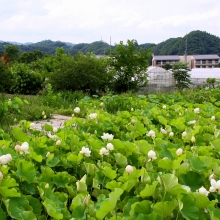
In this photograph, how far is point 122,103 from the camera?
564 cm

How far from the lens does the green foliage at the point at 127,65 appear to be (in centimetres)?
1326

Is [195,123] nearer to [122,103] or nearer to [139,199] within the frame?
[139,199]

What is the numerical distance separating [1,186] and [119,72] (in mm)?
12074

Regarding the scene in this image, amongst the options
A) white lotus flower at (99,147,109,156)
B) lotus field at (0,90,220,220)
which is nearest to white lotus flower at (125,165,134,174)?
lotus field at (0,90,220,220)

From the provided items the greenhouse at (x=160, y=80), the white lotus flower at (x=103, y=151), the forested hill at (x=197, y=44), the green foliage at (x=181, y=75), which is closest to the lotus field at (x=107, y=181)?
the white lotus flower at (x=103, y=151)

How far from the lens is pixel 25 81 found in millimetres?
14195

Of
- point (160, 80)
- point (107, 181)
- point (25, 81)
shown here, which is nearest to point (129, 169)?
point (107, 181)

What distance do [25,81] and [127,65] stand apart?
435 centimetres

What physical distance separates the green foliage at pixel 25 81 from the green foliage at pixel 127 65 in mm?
3442

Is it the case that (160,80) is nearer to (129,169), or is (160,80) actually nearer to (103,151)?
(103,151)

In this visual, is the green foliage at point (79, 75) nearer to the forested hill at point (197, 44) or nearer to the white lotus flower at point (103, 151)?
the white lotus flower at point (103, 151)

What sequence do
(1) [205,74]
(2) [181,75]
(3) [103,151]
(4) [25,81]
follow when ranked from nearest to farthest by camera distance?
1. (3) [103,151]
2. (4) [25,81]
3. (2) [181,75]
4. (1) [205,74]

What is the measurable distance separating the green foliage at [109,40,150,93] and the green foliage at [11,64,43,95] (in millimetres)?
3442

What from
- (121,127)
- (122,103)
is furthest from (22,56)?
(121,127)
